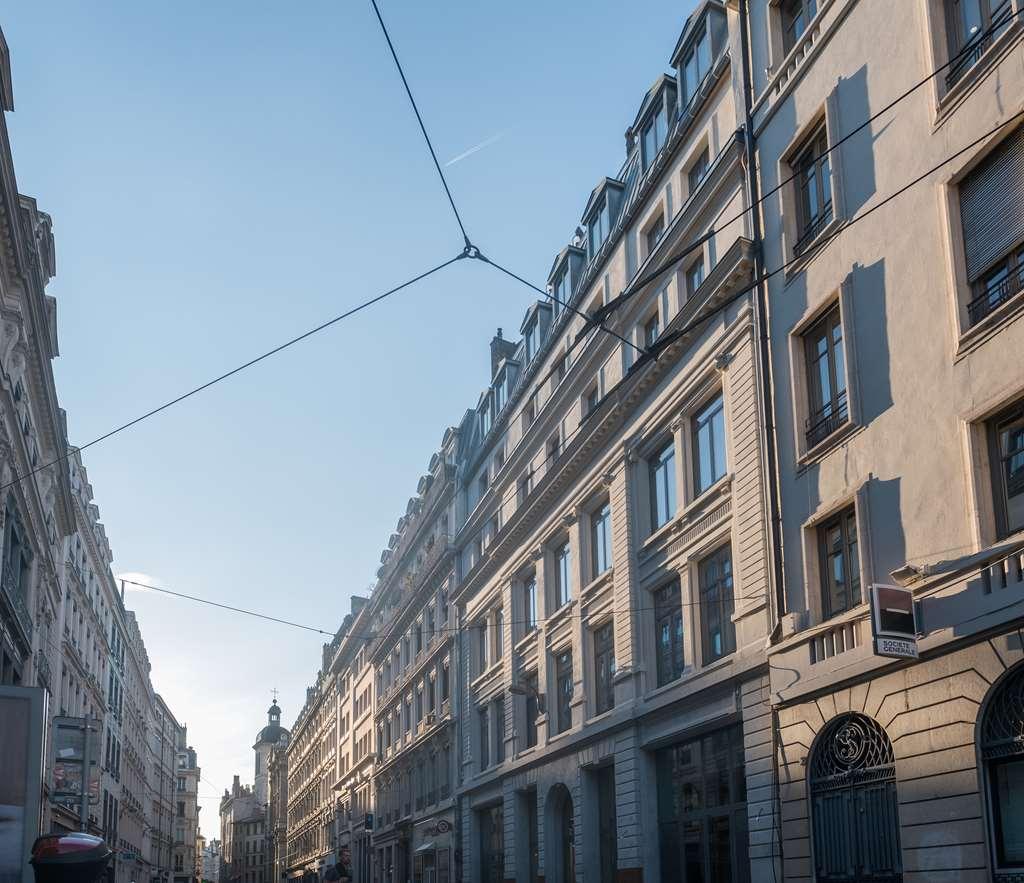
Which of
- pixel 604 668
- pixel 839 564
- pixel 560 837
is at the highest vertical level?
pixel 839 564

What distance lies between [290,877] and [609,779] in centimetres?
7919

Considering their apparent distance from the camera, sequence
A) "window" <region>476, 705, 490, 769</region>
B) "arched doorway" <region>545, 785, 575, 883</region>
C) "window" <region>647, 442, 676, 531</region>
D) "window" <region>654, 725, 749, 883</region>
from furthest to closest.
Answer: "window" <region>476, 705, 490, 769</region> < "arched doorway" <region>545, 785, 575, 883</region> < "window" <region>647, 442, 676, 531</region> < "window" <region>654, 725, 749, 883</region>

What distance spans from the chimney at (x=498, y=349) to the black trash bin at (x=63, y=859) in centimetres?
3183

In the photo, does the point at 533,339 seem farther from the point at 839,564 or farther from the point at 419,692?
the point at 839,564

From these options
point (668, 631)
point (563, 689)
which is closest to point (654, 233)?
point (668, 631)

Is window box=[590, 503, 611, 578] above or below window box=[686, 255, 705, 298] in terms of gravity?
below

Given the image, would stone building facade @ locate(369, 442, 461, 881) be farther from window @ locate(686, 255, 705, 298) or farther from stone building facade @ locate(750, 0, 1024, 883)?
stone building facade @ locate(750, 0, 1024, 883)

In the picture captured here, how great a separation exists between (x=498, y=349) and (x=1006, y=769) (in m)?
31.3

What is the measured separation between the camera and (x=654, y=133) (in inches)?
1132

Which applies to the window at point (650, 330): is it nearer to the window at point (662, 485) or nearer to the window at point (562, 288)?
the window at point (662, 485)

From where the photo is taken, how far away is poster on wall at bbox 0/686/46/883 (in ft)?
41.6

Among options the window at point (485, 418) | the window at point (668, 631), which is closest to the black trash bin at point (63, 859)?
the window at point (668, 631)

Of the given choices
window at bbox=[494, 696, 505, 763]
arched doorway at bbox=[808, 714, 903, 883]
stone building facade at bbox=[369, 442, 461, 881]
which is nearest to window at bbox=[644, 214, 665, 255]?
arched doorway at bbox=[808, 714, 903, 883]

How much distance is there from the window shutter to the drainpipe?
5.35m
